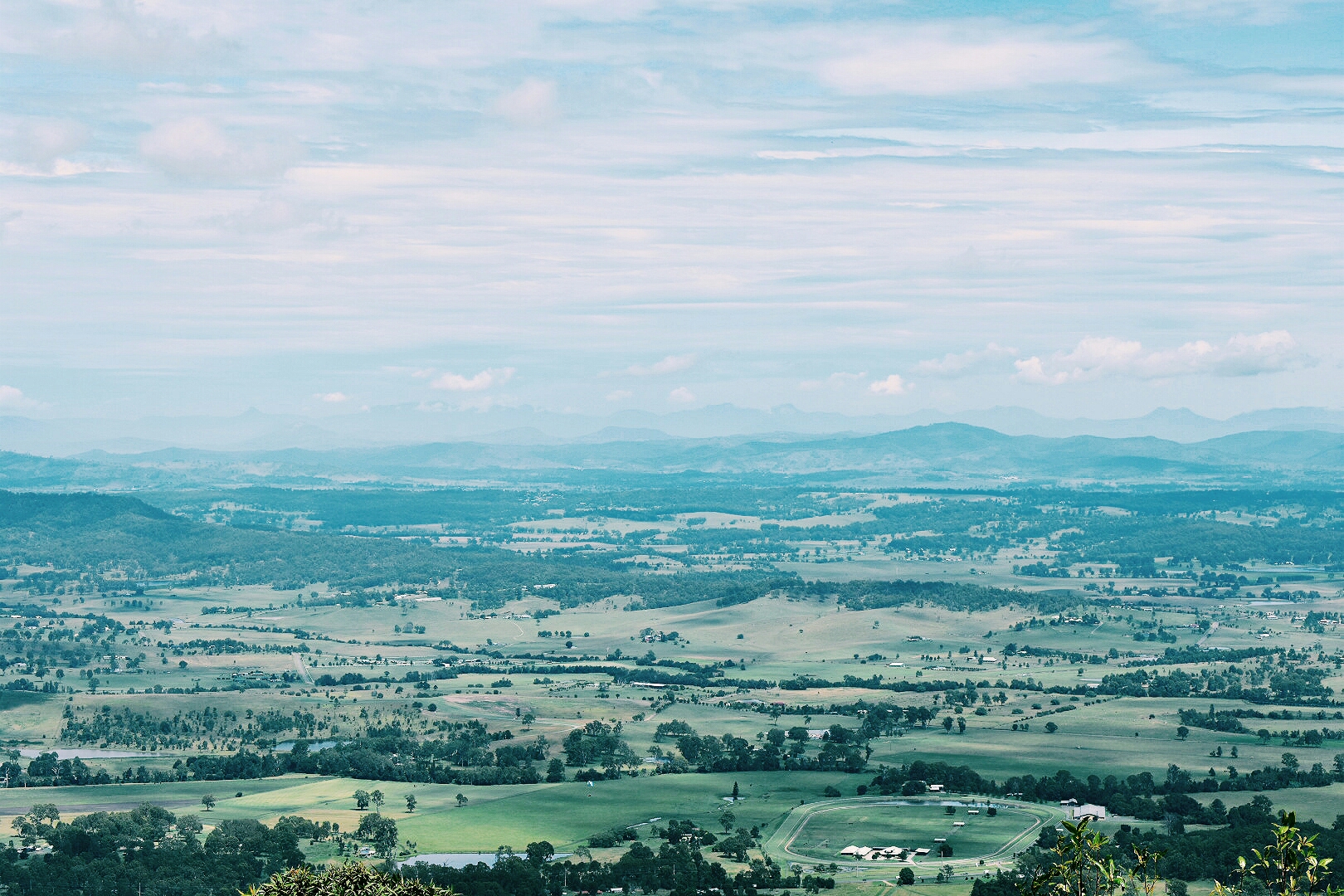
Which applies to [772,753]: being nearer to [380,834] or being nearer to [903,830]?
[903,830]

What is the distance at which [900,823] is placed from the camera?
140875mm

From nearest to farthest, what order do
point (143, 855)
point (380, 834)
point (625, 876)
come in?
point (625, 876), point (143, 855), point (380, 834)

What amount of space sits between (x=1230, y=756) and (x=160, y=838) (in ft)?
352

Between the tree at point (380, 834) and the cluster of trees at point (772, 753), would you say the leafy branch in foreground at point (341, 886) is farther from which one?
the cluster of trees at point (772, 753)

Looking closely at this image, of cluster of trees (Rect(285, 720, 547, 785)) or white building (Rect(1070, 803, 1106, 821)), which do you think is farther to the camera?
cluster of trees (Rect(285, 720, 547, 785))

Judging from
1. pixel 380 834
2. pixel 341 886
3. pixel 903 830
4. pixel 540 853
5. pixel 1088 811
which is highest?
pixel 341 886

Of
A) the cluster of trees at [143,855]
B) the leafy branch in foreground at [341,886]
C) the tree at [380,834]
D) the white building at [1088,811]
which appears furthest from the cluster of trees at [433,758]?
the leafy branch in foreground at [341,886]

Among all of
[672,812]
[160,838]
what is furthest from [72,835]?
[672,812]

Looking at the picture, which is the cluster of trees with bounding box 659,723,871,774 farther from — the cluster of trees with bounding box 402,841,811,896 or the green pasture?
the cluster of trees with bounding box 402,841,811,896

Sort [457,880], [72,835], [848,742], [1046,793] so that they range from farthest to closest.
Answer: [848,742] → [1046,793] → [72,835] → [457,880]

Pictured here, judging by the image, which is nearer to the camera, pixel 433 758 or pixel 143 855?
pixel 143 855

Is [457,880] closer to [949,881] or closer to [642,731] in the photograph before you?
[949,881]

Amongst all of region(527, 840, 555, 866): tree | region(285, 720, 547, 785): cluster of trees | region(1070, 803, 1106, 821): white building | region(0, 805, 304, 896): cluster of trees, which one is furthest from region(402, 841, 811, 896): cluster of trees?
region(285, 720, 547, 785): cluster of trees

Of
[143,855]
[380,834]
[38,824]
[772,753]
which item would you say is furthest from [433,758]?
[143,855]
